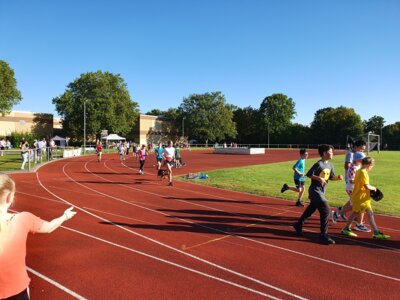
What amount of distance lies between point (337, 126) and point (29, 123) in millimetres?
65959

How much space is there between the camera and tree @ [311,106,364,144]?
72.7 m

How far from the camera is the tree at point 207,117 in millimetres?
75188

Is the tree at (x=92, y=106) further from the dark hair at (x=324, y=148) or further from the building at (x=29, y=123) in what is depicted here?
the dark hair at (x=324, y=148)

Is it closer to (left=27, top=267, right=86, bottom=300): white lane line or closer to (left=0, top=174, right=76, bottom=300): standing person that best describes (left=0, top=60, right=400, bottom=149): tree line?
(left=27, top=267, right=86, bottom=300): white lane line

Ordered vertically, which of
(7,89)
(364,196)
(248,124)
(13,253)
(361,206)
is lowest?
(361,206)

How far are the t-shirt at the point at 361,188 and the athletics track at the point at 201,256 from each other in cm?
82

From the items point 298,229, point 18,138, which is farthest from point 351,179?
point 18,138

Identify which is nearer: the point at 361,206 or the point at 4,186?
the point at 4,186

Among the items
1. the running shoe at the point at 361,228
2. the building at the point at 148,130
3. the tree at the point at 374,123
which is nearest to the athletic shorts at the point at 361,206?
the running shoe at the point at 361,228

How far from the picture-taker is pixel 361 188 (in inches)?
245

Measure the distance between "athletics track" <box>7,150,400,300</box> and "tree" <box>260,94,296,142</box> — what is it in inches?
2843

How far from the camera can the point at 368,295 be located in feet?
13.4

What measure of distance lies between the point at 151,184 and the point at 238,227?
23.2 ft

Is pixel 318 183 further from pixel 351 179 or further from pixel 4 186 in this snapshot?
pixel 4 186
